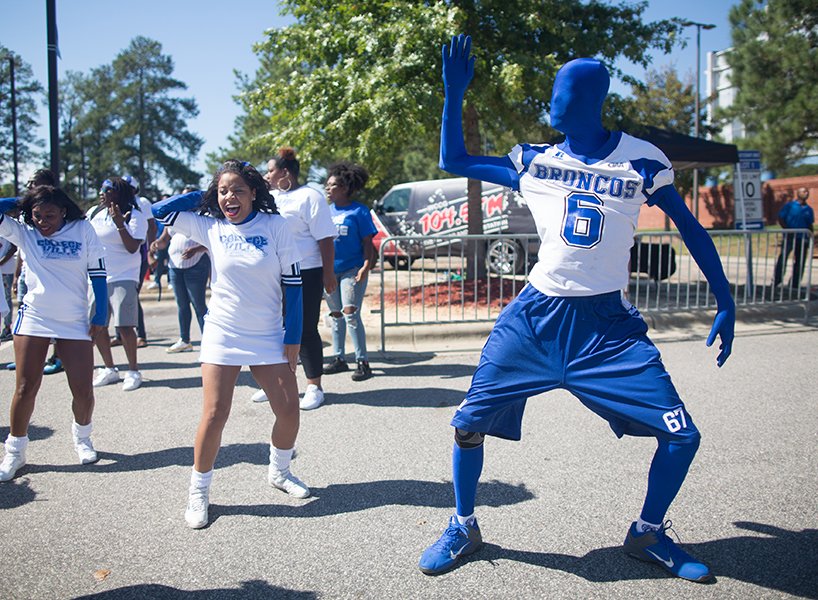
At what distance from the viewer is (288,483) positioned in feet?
12.5

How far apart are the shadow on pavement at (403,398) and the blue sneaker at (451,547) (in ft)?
8.25

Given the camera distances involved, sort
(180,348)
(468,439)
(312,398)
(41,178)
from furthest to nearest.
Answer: (180,348) → (312,398) → (41,178) → (468,439)

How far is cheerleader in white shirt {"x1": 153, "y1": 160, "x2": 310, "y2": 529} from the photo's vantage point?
343 centimetres

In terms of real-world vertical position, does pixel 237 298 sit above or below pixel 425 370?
above

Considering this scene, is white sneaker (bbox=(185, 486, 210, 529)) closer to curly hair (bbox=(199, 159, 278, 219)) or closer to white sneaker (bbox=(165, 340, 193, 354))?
curly hair (bbox=(199, 159, 278, 219))

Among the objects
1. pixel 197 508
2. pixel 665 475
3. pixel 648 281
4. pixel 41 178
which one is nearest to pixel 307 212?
pixel 41 178

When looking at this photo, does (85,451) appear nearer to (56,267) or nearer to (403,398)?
(56,267)

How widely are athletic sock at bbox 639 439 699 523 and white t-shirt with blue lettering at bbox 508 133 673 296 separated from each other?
73 cm

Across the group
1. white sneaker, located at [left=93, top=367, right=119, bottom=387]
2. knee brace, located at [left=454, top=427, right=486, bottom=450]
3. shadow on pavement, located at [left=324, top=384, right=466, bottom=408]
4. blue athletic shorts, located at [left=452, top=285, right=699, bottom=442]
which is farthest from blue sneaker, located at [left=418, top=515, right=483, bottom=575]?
white sneaker, located at [left=93, top=367, right=119, bottom=387]

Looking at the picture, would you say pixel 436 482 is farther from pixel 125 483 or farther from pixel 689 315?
pixel 689 315

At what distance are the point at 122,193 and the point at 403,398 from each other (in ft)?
9.78

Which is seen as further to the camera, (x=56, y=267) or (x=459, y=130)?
(x=56, y=267)

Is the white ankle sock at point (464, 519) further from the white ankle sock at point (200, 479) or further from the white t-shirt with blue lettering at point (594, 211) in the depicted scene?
the white ankle sock at point (200, 479)

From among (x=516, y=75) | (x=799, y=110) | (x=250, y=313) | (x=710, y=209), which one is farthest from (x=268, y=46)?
(x=710, y=209)
